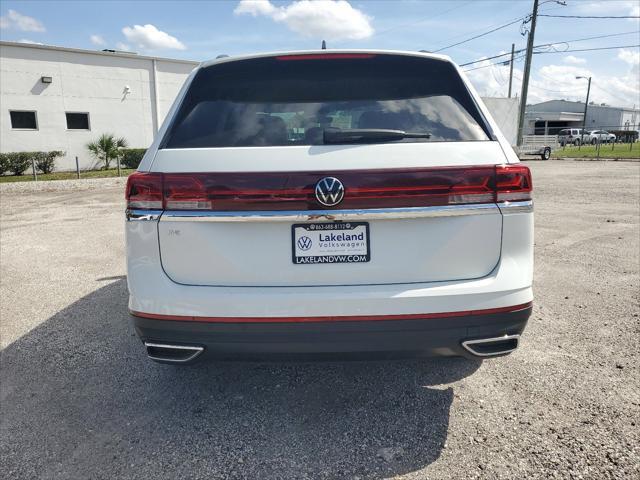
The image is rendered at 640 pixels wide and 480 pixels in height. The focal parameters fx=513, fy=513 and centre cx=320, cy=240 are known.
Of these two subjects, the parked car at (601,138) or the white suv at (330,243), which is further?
the parked car at (601,138)

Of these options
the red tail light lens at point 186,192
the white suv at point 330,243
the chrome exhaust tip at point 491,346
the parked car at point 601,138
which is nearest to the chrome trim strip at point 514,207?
the white suv at point 330,243

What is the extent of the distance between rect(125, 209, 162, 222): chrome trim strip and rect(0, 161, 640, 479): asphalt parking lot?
1008 millimetres

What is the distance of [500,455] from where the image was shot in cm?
248

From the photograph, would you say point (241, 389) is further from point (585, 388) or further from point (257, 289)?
point (585, 388)

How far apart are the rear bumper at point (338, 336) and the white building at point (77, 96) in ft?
78.4

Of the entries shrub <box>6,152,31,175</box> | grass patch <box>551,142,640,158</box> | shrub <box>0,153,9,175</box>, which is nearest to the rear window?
shrub <box>0,153,9,175</box>

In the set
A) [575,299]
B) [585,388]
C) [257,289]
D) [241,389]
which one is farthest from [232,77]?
[575,299]

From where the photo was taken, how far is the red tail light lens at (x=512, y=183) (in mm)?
2355

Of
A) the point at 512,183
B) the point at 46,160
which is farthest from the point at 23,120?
the point at 512,183

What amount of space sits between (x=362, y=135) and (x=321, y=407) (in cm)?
157

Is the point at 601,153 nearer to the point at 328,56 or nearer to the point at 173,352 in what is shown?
the point at 328,56

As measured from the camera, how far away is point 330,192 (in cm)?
226

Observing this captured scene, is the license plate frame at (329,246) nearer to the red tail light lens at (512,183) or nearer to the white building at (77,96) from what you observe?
the red tail light lens at (512,183)

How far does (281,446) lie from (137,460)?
0.70m
